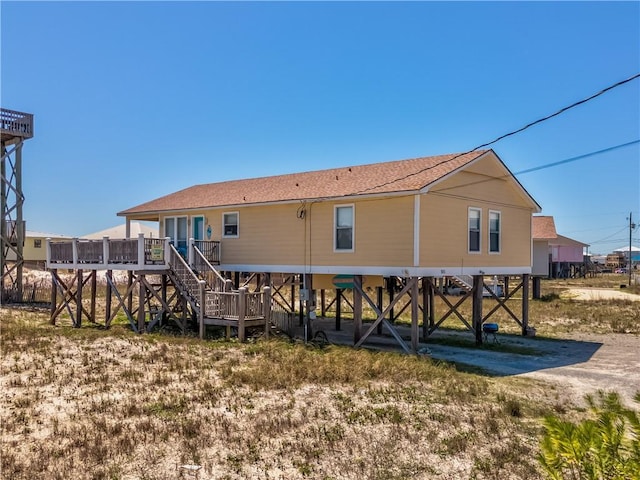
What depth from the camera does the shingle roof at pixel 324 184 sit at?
18.2 meters

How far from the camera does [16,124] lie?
3250 centimetres

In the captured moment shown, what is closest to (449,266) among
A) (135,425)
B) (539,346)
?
(539,346)

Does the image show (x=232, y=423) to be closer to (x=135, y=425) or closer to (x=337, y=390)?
(x=135, y=425)

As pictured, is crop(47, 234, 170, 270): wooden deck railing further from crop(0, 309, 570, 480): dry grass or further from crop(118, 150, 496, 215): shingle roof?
crop(0, 309, 570, 480): dry grass

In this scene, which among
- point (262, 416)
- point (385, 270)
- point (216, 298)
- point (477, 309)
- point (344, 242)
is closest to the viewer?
point (262, 416)

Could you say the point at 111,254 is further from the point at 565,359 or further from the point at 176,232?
the point at 565,359

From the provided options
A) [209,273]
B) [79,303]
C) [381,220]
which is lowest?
[79,303]

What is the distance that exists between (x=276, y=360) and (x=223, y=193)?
37.5 ft

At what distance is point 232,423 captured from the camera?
9.84 m

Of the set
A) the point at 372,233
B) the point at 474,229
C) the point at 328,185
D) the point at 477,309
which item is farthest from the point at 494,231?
the point at 328,185

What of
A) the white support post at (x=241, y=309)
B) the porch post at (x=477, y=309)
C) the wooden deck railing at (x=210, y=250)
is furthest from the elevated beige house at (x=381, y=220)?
the white support post at (x=241, y=309)

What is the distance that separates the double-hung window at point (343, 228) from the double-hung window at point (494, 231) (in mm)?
5337

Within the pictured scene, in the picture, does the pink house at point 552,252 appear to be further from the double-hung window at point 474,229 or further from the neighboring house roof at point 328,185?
the double-hung window at point 474,229

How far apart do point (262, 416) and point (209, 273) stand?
1092cm
